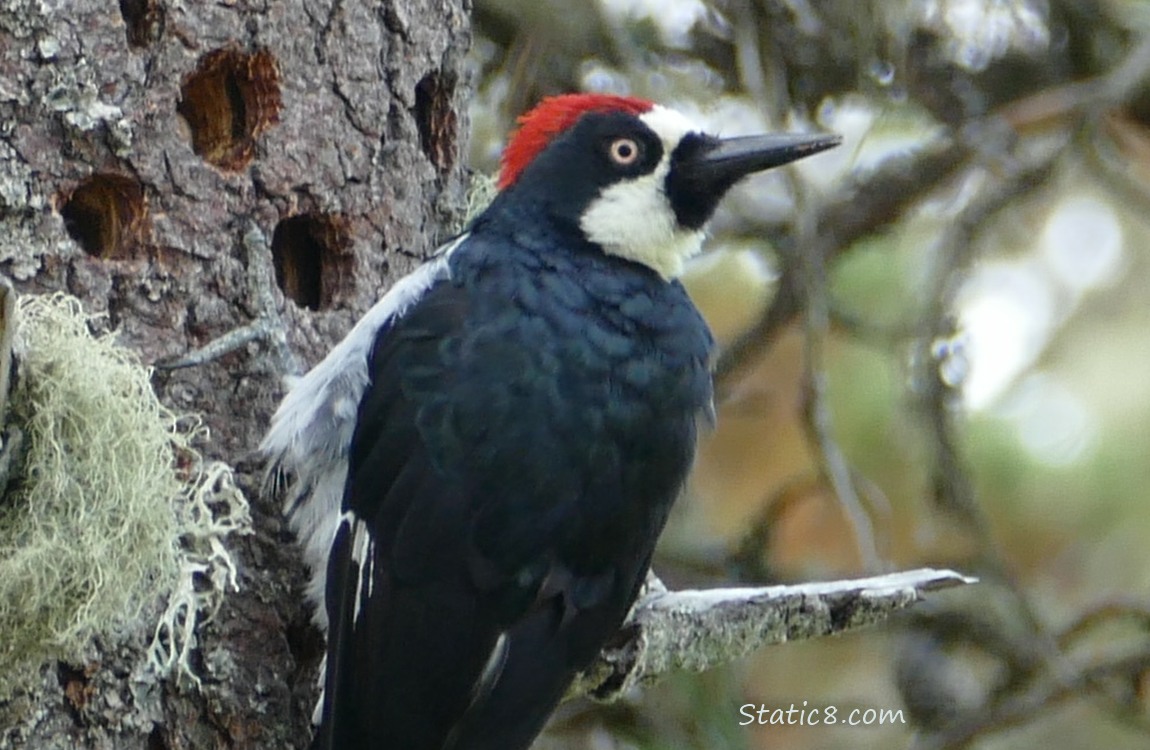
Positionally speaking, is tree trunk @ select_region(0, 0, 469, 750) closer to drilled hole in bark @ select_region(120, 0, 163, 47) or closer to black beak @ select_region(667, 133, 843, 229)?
drilled hole in bark @ select_region(120, 0, 163, 47)

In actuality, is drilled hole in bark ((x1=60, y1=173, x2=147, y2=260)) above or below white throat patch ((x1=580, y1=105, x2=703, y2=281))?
above

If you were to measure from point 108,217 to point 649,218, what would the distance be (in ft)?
2.72

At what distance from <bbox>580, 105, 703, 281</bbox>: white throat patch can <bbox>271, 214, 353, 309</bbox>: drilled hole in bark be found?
1.24ft

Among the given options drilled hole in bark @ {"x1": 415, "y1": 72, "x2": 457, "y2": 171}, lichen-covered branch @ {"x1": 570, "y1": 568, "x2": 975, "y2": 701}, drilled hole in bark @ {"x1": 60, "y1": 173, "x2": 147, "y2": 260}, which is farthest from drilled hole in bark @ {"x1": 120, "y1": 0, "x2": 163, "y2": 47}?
lichen-covered branch @ {"x1": 570, "y1": 568, "x2": 975, "y2": 701}

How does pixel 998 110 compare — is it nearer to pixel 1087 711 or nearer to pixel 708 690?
pixel 708 690

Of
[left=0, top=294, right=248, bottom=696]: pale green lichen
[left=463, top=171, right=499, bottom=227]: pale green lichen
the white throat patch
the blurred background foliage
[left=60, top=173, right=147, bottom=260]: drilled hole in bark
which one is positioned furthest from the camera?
the blurred background foliage

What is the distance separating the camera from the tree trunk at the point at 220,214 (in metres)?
2.20

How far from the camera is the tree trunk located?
220 cm

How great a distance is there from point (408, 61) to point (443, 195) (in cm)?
22

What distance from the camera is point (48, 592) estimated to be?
6.41ft

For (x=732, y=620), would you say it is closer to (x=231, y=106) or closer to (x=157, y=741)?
(x=157, y=741)

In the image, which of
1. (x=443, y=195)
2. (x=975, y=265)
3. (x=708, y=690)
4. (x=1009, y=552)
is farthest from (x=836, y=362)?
A: (x=443, y=195)

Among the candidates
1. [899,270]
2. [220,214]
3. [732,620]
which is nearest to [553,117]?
[220,214]

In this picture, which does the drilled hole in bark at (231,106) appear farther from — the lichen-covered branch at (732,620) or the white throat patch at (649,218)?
the lichen-covered branch at (732,620)
